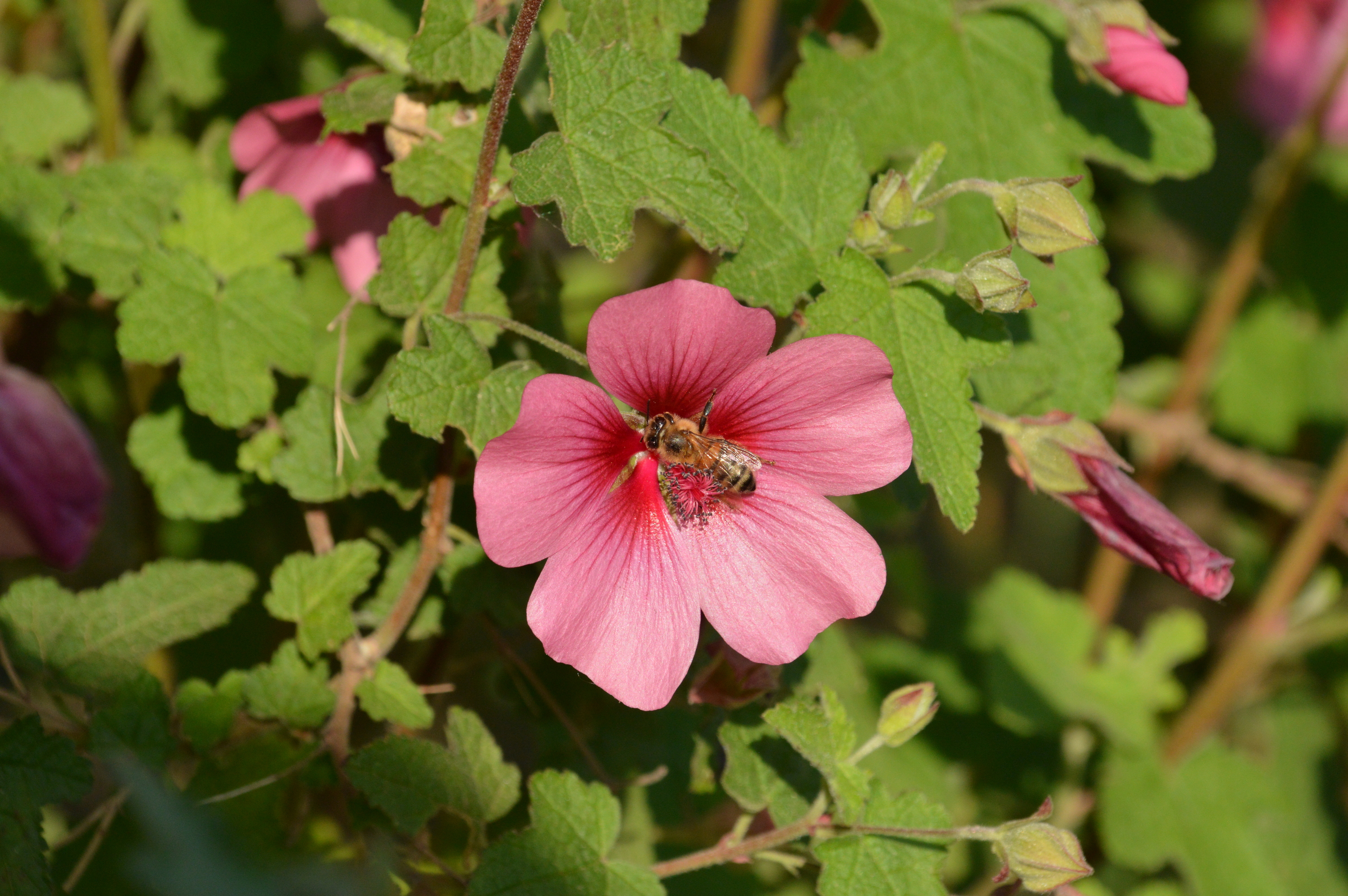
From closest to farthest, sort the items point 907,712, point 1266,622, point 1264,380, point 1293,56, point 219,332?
point 907,712 → point 219,332 → point 1266,622 → point 1293,56 → point 1264,380

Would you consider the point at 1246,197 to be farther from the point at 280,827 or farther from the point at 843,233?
the point at 280,827

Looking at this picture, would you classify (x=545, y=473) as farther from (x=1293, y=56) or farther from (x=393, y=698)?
(x=1293, y=56)

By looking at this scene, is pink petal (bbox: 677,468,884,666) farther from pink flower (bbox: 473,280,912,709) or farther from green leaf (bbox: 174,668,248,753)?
green leaf (bbox: 174,668,248,753)

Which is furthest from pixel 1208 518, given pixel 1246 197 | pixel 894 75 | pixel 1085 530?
pixel 894 75

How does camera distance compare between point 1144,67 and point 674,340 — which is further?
point 1144,67

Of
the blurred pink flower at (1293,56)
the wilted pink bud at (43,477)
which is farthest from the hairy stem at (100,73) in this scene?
the blurred pink flower at (1293,56)

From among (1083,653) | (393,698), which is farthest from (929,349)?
(1083,653)
